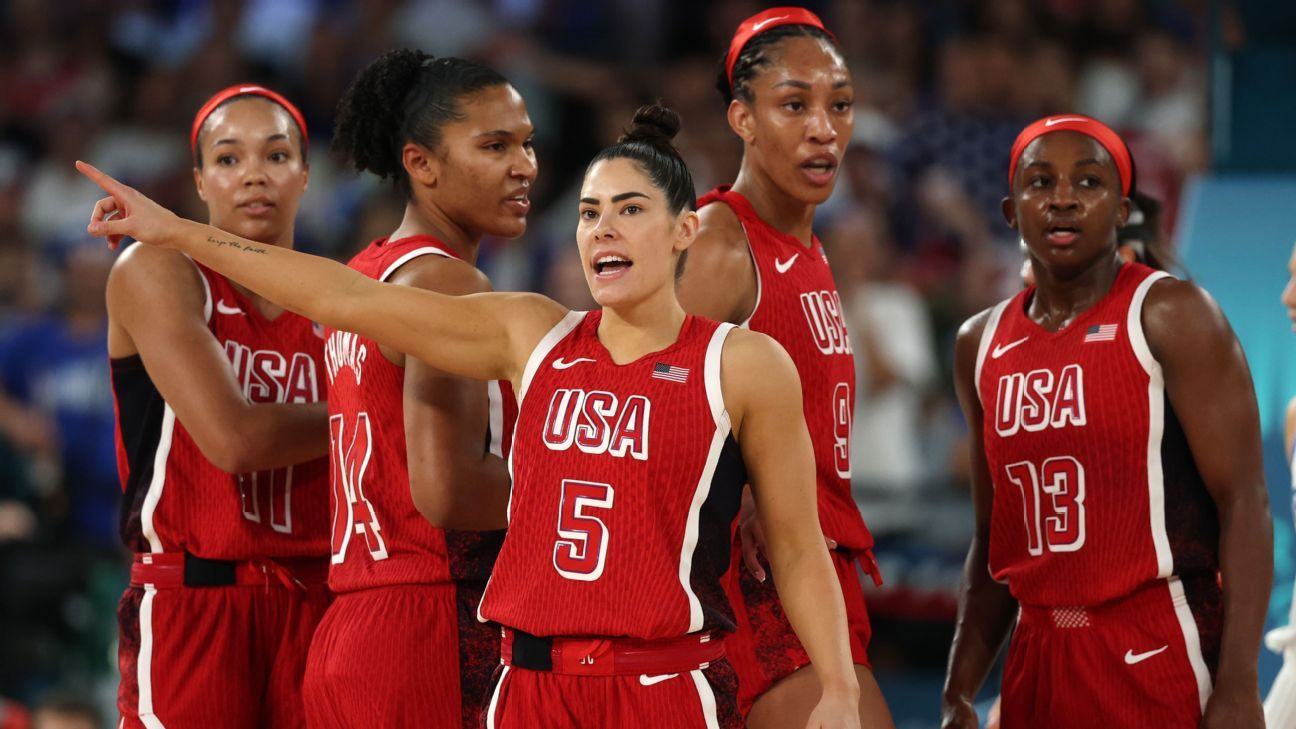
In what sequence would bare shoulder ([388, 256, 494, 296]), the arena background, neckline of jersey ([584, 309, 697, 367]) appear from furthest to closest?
the arena background
bare shoulder ([388, 256, 494, 296])
neckline of jersey ([584, 309, 697, 367])

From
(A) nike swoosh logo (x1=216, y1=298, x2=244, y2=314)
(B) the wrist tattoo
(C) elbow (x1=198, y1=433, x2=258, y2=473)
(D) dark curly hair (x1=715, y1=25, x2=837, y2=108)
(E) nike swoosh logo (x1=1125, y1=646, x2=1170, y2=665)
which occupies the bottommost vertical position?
(E) nike swoosh logo (x1=1125, y1=646, x2=1170, y2=665)

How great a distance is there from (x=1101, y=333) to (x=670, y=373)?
1199mm

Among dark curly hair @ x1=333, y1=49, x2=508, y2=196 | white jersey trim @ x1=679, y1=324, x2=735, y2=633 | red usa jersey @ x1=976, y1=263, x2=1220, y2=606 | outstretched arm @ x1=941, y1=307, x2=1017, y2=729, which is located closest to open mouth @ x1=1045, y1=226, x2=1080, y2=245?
red usa jersey @ x1=976, y1=263, x2=1220, y2=606

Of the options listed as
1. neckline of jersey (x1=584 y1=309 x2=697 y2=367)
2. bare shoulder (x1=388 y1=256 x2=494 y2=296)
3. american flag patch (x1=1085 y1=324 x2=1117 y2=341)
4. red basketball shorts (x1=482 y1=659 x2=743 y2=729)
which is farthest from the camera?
american flag patch (x1=1085 y1=324 x2=1117 y2=341)

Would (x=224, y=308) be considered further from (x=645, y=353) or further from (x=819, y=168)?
(x=819, y=168)

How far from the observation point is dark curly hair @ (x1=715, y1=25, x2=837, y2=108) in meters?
4.26

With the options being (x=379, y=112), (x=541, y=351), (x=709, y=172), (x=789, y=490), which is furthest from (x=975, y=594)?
(x=709, y=172)

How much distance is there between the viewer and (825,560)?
3336 millimetres

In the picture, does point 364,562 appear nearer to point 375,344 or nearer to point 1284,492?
point 375,344

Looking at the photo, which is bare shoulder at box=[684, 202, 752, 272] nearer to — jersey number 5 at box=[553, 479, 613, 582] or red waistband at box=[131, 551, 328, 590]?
jersey number 5 at box=[553, 479, 613, 582]

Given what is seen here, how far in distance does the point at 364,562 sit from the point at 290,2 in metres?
8.20

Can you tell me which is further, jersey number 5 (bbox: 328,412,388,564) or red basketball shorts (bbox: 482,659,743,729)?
jersey number 5 (bbox: 328,412,388,564)

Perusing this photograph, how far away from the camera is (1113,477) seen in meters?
3.94

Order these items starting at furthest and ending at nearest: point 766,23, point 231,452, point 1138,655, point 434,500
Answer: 1. point 766,23
2. point 231,452
3. point 1138,655
4. point 434,500
